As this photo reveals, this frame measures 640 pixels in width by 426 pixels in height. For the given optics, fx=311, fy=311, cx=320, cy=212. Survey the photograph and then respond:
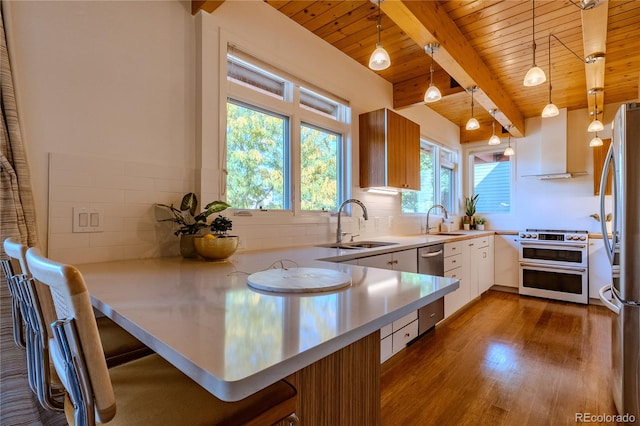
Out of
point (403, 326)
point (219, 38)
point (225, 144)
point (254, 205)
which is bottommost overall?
point (403, 326)

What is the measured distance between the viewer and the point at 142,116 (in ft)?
A: 5.50

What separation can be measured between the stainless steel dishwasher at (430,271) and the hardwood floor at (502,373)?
16 centimetres

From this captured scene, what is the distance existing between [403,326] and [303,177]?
142 cm

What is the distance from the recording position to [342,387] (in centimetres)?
104

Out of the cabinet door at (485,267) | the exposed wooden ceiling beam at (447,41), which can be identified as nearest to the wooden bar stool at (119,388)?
the exposed wooden ceiling beam at (447,41)

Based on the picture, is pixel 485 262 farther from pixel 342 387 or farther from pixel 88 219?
pixel 88 219

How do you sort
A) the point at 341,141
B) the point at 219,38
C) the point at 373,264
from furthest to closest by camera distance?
1. the point at 341,141
2. the point at 373,264
3. the point at 219,38

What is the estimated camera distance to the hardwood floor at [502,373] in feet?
5.75

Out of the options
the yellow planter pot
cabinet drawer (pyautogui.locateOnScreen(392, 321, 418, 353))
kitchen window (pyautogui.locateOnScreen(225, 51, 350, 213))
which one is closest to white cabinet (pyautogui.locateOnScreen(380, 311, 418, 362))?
cabinet drawer (pyautogui.locateOnScreen(392, 321, 418, 353))

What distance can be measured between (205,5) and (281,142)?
0.98 metres

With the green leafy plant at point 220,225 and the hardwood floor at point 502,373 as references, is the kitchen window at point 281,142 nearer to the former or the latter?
the green leafy plant at point 220,225

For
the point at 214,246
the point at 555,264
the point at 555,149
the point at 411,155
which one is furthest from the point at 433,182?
the point at 214,246

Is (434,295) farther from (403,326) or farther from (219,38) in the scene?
(219,38)

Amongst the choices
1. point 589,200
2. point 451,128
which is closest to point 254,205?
point 451,128
